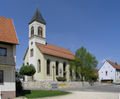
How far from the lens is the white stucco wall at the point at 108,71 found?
5433cm

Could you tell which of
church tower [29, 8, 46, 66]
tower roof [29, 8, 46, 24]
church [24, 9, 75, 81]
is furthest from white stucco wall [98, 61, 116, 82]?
tower roof [29, 8, 46, 24]

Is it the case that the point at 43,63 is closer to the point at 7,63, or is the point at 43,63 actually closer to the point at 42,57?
the point at 42,57

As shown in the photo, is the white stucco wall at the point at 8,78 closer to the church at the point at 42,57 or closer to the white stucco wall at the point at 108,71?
the church at the point at 42,57

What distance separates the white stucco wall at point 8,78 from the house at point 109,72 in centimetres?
4384

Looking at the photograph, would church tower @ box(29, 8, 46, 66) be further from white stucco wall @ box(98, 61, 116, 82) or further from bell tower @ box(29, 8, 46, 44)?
white stucco wall @ box(98, 61, 116, 82)

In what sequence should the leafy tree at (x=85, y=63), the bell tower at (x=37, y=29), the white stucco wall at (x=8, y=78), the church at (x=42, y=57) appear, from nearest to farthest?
1. the white stucco wall at (x=8, y=78)
2. the church at (x=42, y=57)
3. the leafy tree at (x=85, y=63)
4. the bell tower at (x=37, y=29)

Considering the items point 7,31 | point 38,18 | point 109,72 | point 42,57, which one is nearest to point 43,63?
point 42,57

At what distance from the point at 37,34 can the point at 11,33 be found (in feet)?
77.4

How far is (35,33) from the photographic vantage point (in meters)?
41.7

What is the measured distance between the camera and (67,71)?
44031 millimetres

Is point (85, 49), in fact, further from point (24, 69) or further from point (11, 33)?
point (11, 33)

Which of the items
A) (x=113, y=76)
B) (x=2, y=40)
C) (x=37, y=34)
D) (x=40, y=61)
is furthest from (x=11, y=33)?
(x=113, y=76)

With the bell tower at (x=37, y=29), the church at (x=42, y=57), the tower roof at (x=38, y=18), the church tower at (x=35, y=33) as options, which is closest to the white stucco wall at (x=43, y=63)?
the church at (x=42, y=57)

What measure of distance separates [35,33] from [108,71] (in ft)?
98.9
